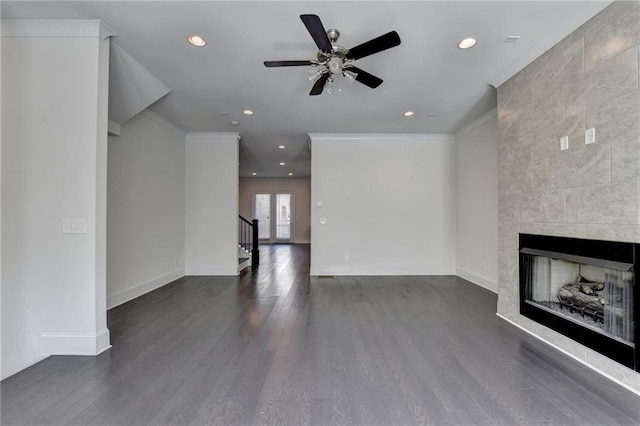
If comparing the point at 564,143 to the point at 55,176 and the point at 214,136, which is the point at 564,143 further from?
the point at 214,136

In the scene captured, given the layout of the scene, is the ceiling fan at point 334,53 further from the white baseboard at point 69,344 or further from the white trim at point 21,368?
the white trim at point 21,368

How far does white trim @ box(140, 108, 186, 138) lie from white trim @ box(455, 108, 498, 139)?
17.1ft

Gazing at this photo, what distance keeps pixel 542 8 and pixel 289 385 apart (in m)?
3.44

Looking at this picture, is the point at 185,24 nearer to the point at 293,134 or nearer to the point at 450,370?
the point at 293,134

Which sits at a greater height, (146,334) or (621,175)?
(621,175)

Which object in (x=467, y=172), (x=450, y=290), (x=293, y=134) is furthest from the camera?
(x=293, y=134)

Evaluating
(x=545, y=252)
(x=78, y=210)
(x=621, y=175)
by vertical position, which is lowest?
(x=545, y=252)

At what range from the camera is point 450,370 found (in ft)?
7.06

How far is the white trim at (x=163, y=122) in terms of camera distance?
4.23 m

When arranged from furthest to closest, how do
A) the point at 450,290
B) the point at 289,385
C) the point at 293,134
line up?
the point at 293,134, the point at 450,290, the point at 289,385

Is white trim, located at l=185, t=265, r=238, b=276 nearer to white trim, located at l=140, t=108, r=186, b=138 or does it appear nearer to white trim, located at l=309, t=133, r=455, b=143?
white trim, located at l=140, t=108, r=186, b=138

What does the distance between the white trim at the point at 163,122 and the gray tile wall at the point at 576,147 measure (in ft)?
16.0

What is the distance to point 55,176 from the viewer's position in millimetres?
2354

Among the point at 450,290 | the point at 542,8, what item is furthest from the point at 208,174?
the point at 542,8
